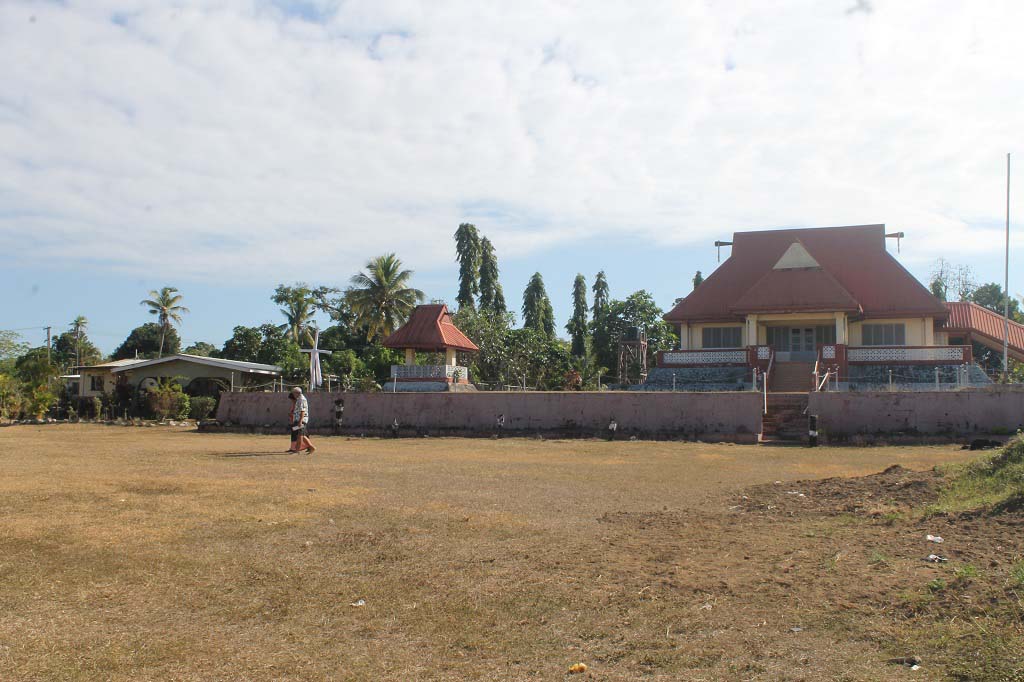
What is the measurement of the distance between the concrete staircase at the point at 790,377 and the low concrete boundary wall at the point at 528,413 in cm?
627

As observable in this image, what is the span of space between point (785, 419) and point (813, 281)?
10.8 metres

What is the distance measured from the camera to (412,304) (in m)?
46.4

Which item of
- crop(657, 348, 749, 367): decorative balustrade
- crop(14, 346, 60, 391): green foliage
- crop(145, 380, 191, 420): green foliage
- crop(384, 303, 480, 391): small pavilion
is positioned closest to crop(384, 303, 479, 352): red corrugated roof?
crop(384, 303, 480, 391): small pavilion

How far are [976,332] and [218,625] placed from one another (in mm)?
34209

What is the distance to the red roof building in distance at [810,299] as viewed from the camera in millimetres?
28500

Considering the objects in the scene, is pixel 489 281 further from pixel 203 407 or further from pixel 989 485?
pixel 989 485

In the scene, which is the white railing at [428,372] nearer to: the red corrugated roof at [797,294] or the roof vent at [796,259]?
the red corrugated roof at [797,294]

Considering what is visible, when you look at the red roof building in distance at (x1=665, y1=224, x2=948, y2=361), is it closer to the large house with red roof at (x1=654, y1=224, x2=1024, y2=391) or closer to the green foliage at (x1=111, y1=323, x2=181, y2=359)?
the large house with red roof at (x1=654, y1=224, x2=1024, y2=391)

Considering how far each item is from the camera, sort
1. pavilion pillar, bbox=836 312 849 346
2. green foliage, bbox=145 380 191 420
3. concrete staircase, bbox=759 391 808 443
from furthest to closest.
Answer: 1. green foliage, bbox=145 380 191 420
2. pavilion pillar, bbox=836 312 849 346
3. concrete staircase, bbox=759 391 808 443

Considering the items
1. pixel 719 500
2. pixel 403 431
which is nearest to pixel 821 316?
pixel 403 431

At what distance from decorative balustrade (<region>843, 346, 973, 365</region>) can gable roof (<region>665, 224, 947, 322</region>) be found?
1.62m

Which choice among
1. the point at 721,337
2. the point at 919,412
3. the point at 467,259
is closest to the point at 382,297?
the point at 467,259

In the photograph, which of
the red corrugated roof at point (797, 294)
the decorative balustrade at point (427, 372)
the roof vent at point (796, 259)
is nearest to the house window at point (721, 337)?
the red corrugated roof at point (797, 294)

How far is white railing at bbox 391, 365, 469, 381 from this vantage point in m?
31.6
